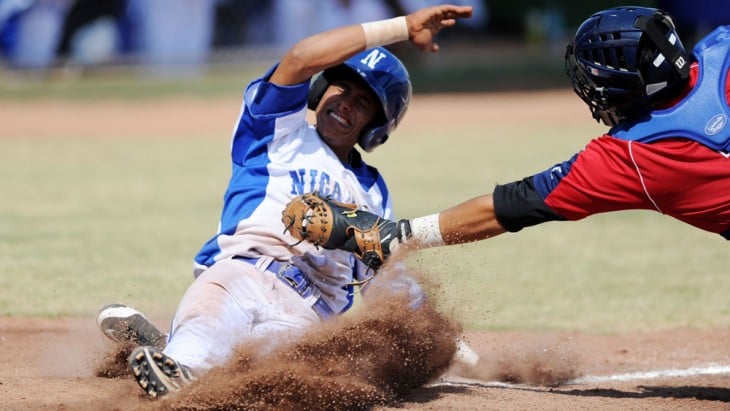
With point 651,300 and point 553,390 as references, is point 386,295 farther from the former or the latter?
point 651,300

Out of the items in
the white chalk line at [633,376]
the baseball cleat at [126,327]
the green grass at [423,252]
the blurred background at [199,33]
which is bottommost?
the blurred background at [199,33]

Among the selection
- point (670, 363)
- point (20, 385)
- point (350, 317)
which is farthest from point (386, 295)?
point (670, 363)

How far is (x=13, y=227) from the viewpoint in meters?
9.97

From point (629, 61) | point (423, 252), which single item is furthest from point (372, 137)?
point (423, 252)

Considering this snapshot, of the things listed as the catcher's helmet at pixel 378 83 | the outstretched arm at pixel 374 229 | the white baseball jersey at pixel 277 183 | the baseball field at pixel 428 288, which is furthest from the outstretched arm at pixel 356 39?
the baseball field at pixel 428 288

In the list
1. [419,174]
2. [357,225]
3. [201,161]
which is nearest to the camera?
[357,225]

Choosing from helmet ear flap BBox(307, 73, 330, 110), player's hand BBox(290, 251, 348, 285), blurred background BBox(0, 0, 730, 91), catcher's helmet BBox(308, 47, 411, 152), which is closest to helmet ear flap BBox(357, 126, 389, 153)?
catcher's helmet BBox(308, 47, 411, 152)

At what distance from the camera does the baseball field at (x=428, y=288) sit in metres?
4.81

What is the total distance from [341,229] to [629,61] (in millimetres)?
1484

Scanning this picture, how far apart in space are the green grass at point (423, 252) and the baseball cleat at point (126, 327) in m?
1.38

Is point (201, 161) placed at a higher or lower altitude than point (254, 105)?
lower

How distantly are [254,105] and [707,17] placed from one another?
70.0ft

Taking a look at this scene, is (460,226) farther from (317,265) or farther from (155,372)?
(155,372)

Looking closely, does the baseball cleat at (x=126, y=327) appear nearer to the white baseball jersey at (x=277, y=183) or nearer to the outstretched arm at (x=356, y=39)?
the white baseball jersey at (x=277, y=183)
